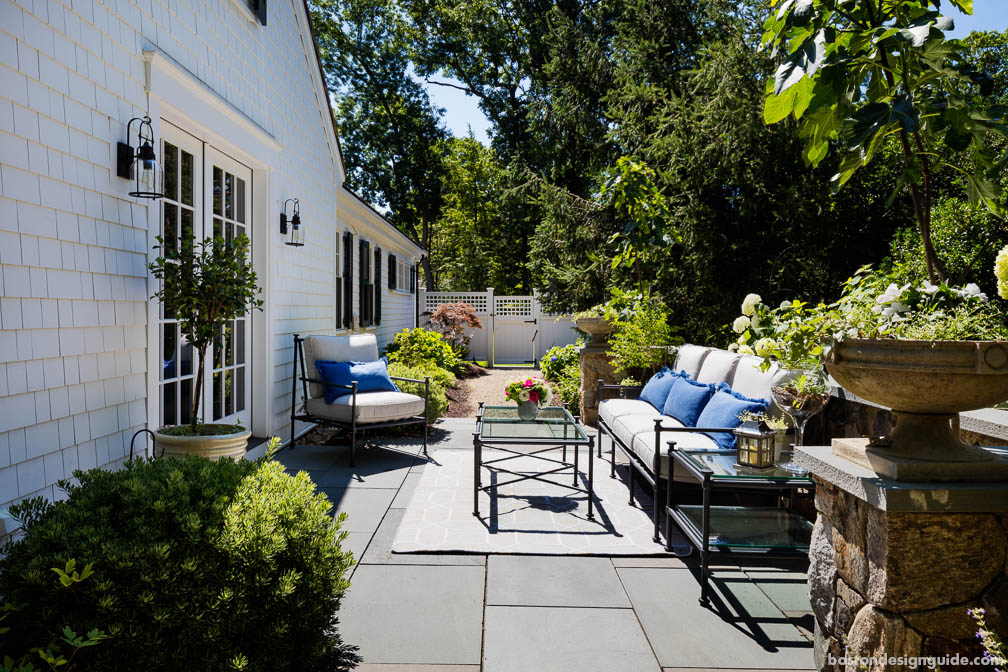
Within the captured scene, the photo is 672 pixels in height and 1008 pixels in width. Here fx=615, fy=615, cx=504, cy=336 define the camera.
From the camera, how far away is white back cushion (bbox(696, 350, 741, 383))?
463 cm

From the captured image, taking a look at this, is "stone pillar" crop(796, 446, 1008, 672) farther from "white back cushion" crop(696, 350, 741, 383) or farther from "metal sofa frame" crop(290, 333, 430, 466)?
"metal sofa frame" crop(290, 333, 430, 466)

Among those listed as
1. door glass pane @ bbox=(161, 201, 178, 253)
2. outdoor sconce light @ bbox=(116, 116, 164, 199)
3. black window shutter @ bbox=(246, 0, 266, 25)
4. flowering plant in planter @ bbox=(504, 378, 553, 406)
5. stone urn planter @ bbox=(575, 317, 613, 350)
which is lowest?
flowering plant in planter @ bbox=(504, 378, 553, 406)

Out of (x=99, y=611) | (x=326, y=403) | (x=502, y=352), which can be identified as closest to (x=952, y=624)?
(x=99, y=611)

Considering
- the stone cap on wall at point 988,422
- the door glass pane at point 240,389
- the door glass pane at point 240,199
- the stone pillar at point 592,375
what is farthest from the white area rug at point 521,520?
the door glass pane at point 240,199

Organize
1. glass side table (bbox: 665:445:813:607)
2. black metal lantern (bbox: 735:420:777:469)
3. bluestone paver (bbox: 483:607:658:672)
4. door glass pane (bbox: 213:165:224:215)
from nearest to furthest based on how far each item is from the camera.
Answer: bluestone paver (bbox: 483:607:658:672), glass side table (bbox: 665:445:813:607), black metal lantern (bbox: 735:420:777:469), door glass pane (bbox: 213:165:224:215)

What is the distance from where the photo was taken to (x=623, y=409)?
5.25m

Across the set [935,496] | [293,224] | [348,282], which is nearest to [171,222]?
[293,224]

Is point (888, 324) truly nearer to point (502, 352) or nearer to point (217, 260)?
point (217, 260)

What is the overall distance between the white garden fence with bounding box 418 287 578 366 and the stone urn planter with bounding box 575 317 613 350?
8674 mm

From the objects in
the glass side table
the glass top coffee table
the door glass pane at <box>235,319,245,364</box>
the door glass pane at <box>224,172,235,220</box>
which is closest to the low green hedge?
the glass top coffee table

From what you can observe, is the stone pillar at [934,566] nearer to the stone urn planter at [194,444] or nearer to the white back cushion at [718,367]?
the white back cushion at [718,367]

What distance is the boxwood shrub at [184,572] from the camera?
5.90 feet

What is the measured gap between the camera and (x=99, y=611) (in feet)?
5.81

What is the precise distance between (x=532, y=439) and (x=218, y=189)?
3.26 metres
